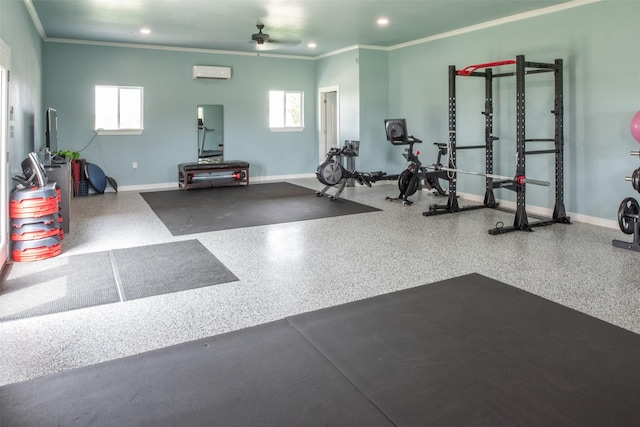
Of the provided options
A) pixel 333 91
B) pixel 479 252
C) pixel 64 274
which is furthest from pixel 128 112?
pixel 479 252

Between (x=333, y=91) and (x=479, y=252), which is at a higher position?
(x=333, y=91)

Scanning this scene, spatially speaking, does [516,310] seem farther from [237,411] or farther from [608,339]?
[237,411]

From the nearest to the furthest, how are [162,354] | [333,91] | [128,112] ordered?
[162,354] < [128,112] < [333,91]

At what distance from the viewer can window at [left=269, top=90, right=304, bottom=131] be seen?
34.3 ft

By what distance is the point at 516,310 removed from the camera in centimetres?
→ 313

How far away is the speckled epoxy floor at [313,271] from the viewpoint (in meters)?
2.81

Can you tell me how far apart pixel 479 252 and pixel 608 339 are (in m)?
1.99

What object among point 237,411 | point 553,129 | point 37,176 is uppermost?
point 553,129

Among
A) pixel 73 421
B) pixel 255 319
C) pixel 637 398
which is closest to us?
pixel 73 421

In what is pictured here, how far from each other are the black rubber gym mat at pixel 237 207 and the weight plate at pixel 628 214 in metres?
3.18

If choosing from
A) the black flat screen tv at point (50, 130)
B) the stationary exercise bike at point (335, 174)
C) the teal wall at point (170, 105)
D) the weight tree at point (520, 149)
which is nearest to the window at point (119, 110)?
the teal wall at point (170, 105)

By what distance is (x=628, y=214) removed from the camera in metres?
4.75

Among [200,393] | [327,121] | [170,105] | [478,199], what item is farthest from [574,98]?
[170,105]

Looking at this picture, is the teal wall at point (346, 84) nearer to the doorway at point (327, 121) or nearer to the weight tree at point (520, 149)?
the doorway at point (327, 121)
